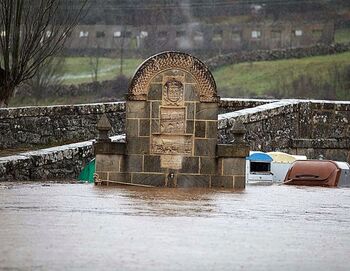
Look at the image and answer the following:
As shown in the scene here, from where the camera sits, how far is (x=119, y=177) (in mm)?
25312

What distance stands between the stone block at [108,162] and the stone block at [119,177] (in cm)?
9

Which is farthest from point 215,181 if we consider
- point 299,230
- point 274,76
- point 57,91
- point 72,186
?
point 274,76

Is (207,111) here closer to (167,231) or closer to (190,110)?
(190,110)

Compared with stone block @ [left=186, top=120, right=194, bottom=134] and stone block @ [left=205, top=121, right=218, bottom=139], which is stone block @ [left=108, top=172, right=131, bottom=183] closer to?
stone block @ [left=186, top=120, right=194, bottom=134]

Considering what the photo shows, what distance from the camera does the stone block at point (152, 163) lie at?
25297 mm

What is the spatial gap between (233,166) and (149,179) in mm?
1430

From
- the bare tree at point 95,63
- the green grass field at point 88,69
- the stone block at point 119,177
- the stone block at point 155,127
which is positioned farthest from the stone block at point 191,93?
the green grass field at point 88,69

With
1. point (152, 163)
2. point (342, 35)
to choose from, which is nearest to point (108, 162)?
point (152, 163)

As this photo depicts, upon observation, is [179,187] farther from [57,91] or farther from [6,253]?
[57,91]

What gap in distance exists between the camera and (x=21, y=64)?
34.4 m

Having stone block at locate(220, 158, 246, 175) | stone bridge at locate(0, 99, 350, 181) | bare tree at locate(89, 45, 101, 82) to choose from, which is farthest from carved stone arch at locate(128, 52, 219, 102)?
bare tree at locate(89, 45, 101, 82)

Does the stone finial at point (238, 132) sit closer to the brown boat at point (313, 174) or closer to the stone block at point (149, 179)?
the stone block at point (149, 179)

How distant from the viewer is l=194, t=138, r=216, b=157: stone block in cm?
2538

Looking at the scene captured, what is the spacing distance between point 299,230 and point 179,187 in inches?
337
